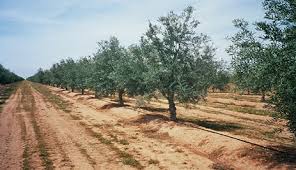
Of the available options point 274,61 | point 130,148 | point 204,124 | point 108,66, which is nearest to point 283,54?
point 274,61

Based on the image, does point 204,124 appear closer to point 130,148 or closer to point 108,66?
point 130,148

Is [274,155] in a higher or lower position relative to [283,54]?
lower

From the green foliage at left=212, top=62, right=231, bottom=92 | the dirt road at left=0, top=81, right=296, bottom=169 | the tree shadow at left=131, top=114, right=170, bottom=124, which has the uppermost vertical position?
the green foliage at left=212, top=62, right=231, bottom=92

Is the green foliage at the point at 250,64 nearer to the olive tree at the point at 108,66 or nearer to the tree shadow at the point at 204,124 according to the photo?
the tree shadow at the point at 204,124

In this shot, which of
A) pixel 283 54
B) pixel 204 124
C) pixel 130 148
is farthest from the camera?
pixel 204 124

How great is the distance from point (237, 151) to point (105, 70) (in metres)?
34.8

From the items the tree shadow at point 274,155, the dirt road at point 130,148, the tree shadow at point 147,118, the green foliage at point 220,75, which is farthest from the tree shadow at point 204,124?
the tree shadow at point 274,155

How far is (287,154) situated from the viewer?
1945cm

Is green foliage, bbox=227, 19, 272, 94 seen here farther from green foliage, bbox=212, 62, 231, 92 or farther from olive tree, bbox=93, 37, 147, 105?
olive tree, bbox=93, 37, 147, 105

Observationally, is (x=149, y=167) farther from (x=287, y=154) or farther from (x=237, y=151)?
(x=287, y=154)

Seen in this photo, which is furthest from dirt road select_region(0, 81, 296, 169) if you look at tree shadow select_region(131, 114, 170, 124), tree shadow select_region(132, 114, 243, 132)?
tree shadow select_region(132, 114, 243, 132)

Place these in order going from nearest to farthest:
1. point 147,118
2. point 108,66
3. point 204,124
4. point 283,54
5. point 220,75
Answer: point 283,54
point 204,124
point 147,118
point 220,75
point 108,66

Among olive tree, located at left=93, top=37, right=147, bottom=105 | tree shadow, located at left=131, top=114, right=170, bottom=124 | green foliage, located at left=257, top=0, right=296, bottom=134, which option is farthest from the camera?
olive tree, located at left=93, top=37, right=147, bottom=105

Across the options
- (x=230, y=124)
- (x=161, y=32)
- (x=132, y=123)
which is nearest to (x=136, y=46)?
(x=161, y=32)
